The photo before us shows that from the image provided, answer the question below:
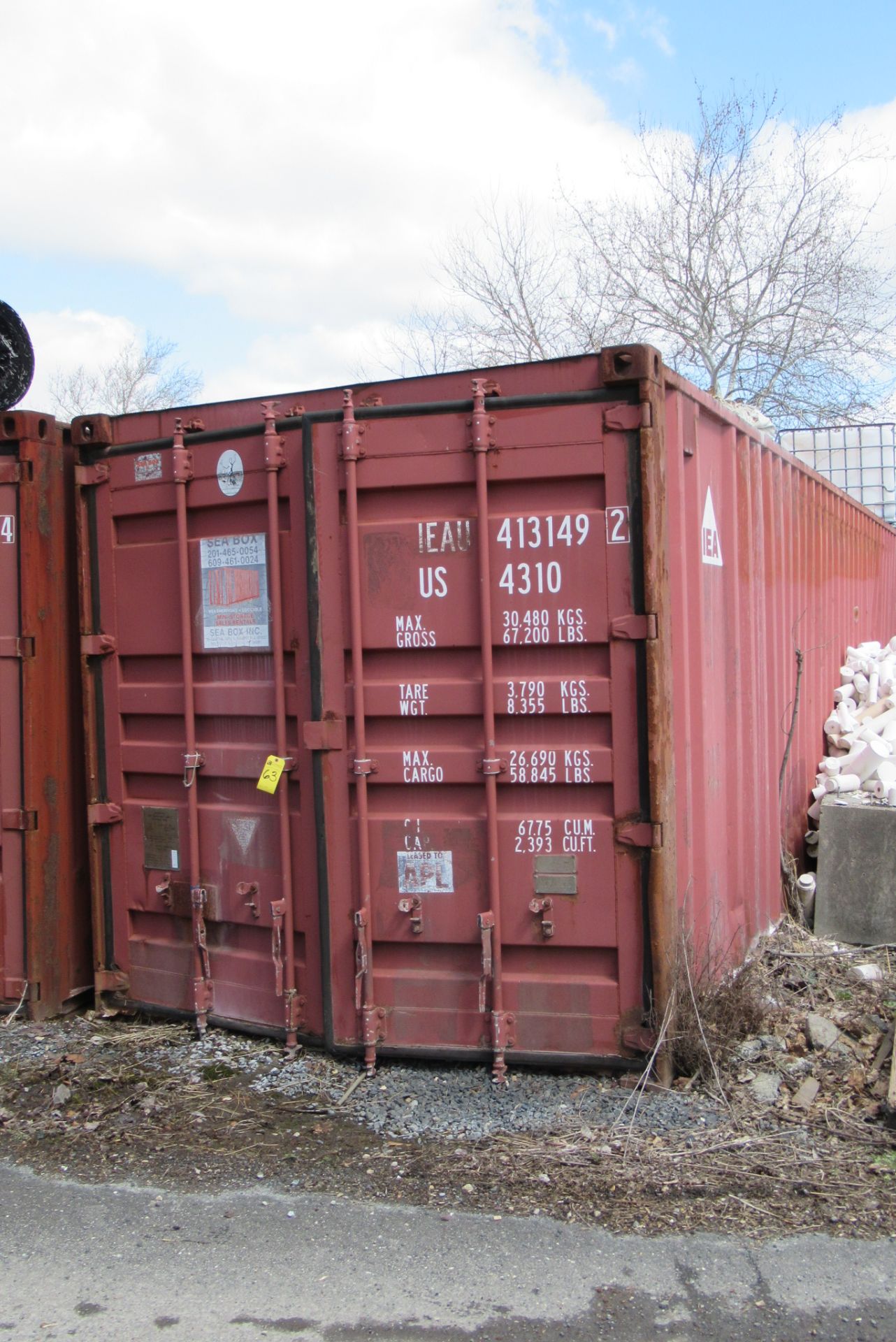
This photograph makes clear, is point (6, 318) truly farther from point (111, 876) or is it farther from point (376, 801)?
point (376, 801)

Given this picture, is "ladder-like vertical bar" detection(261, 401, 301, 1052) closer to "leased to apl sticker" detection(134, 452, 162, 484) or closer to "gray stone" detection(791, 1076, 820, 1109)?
"leased to apl sticker" detection(134, 452, 162, 484)

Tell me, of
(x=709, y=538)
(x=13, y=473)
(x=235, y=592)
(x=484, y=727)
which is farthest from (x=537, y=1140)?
(x=13, y=473)

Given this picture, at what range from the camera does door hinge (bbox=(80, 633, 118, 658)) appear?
5.52 m

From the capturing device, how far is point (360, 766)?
4750 millimetres

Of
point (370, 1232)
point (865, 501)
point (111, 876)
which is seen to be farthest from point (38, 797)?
point (865, 501)

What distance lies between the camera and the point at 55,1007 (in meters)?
5.71

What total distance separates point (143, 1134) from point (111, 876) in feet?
5.03

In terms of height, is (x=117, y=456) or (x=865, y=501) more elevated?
(x=865, y=501)

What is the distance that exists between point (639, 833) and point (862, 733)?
3873 millimetres

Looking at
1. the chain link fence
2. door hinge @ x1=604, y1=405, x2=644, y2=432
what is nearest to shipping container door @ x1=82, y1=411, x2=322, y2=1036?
door hinge @ x1=604, y1=405, x2=644, y2=432

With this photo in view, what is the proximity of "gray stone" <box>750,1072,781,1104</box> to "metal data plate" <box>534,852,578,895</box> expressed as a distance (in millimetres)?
997

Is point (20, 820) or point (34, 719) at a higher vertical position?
point (34, 719)

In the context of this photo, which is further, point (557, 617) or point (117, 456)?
point (117, 456)

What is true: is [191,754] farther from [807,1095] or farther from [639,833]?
[807,1095]
